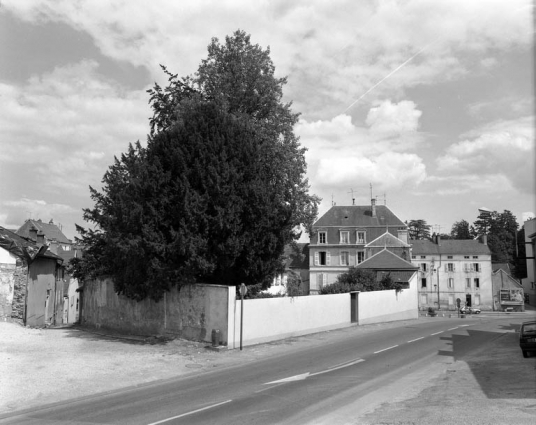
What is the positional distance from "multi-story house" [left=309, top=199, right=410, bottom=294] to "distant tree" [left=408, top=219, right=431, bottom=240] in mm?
57873

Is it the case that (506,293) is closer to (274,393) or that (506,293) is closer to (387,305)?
(387,305)

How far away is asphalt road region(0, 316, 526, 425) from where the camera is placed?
959cm

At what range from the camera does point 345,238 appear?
69.7 m

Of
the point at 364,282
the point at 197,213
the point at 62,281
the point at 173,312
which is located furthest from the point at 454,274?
the point at 197,213

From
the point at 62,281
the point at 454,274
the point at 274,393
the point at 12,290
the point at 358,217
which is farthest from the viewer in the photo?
the point at 454,274

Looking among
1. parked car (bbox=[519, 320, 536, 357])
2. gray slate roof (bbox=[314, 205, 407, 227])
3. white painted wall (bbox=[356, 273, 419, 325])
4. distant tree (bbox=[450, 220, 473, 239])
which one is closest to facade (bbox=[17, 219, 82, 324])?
white painted wall (bbox=[356, 273, 419, 325])

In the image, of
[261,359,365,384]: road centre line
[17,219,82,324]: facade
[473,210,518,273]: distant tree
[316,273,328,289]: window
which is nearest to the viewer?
[261,359,365,384]: road centre line

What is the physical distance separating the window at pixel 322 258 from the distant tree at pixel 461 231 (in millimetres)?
73842

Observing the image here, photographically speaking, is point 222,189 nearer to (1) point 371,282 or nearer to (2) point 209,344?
(2) point 209,344


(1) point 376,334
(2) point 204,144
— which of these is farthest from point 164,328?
(1) point 376,334

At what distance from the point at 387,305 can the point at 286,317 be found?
16.6 metres

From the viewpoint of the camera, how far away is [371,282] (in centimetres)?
3756

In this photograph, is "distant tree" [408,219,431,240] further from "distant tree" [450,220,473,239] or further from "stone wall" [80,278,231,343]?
"stone wall" [80,278,231,343]

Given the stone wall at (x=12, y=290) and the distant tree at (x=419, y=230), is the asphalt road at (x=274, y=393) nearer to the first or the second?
the stone wall at (x=12, y=290)
